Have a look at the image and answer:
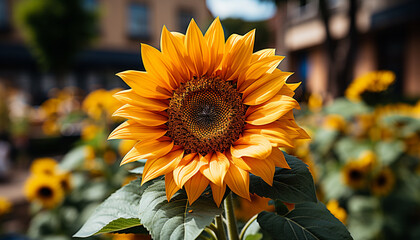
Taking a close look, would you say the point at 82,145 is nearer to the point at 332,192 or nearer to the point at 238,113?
the point at 332,192

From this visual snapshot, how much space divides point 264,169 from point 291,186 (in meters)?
0.07

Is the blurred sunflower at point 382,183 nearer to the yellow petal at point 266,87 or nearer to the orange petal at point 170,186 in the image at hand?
the yellow petal at point 266,87

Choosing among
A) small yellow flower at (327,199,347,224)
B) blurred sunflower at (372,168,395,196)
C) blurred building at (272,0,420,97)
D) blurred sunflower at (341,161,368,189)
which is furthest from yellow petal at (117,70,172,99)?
blurred building at (272,0,420,97)

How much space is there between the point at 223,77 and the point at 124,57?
1935cm

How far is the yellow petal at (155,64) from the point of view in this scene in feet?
2.21

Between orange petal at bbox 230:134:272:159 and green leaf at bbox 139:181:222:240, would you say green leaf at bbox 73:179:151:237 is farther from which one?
orange petal at bbox 230:134:272:159

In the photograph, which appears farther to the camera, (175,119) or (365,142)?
(365,142)

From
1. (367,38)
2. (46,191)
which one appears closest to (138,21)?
(367,38)

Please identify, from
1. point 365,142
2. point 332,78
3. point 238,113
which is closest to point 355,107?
point 365,142

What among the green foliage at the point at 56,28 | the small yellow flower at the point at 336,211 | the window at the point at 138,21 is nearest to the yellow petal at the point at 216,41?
the small yellow flower at the point at 336,211

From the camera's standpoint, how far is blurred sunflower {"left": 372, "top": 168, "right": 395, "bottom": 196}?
2.69 meters

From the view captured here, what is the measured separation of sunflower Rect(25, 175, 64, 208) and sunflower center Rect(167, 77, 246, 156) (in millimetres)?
2452

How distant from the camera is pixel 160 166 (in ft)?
2.07

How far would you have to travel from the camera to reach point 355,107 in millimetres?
2584
